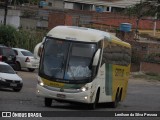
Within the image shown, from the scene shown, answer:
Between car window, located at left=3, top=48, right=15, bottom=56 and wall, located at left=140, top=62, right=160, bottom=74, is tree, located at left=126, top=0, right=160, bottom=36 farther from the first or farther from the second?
wall, located at left=140, top=62, right=160, bottom=74

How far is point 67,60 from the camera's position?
23875mm

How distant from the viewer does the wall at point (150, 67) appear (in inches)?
2464

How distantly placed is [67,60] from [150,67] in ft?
130

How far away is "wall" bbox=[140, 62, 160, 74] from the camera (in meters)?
62.6

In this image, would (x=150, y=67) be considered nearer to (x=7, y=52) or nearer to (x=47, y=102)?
(x=7, y=52)

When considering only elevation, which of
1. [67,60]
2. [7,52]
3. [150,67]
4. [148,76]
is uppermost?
[67,60]

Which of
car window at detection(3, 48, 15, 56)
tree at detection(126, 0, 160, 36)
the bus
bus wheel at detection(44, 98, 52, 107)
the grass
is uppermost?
tree at detection(126, 0, 160, 36)

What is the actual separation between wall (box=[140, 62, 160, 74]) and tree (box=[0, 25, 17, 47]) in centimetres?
1354


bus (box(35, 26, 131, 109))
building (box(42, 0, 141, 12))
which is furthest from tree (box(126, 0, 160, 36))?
building (box(42, 0, 141, 12))

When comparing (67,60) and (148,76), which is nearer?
(67,60)

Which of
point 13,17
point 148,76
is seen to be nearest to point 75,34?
point 148,76

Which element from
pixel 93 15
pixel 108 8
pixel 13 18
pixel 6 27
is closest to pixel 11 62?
pixel 6 27

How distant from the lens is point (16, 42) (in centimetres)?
6219

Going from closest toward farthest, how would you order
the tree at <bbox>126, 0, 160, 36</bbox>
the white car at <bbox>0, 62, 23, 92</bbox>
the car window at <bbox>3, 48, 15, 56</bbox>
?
the tree at <bbox>126, 0, 160, 36</bbox> < the white car at <bbox>0, 62, 23, 92</bbox> < the car window at <bbox>3, 48, 15, 56</bbox>
